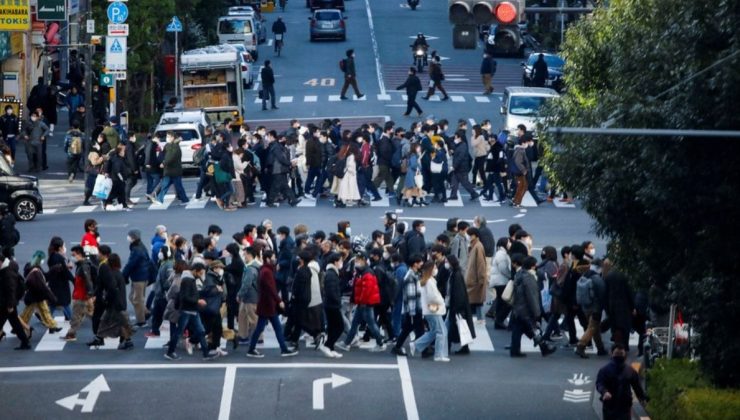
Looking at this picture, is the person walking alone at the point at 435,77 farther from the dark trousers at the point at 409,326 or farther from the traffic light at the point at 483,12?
the traffic light at the point at 483,12

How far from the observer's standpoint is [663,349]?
69.1 feet

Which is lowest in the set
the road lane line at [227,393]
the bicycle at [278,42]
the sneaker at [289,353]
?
the road lane line at [227,393]

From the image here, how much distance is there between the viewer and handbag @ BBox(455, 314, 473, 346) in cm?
2234

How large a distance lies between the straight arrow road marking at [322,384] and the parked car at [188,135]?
63.1ft

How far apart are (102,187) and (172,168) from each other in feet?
5.39

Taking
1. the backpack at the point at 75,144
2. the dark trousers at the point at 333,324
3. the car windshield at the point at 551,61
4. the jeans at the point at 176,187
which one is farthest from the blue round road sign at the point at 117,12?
the dark trousers at the point at 333,324

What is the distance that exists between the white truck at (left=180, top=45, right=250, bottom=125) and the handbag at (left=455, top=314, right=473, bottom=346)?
27651 millimetres

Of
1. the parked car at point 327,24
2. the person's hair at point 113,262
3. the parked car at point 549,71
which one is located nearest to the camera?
the person's hair at point 113,262

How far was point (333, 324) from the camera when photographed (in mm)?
22312

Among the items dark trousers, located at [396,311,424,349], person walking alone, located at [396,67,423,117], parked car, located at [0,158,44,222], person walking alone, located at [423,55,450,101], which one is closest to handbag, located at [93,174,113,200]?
parked car, located at [0,158,44,222]

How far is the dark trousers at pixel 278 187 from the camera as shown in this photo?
35.0m

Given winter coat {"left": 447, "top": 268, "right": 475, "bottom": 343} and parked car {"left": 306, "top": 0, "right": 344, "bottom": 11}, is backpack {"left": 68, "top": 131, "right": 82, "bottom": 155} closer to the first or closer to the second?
winter coat {"left": 447, "top": 268, "right": 475, "bottom": 343}

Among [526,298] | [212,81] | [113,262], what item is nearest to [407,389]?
[526,298]

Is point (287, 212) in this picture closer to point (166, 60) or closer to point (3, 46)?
point (3, 46)
